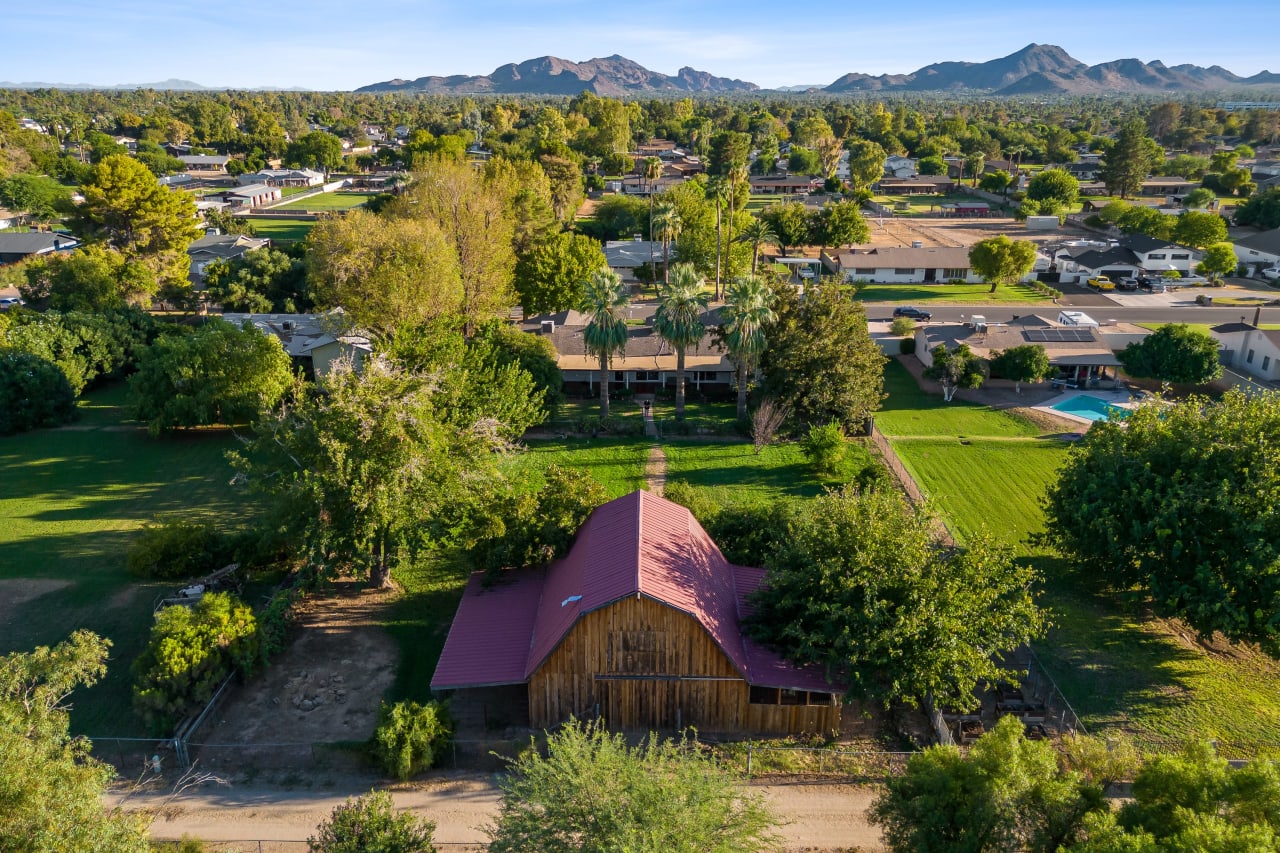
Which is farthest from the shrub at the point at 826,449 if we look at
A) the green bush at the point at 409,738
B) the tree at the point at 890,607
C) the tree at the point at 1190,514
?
the green bush at the point at 409,738

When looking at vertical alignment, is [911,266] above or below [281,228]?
below

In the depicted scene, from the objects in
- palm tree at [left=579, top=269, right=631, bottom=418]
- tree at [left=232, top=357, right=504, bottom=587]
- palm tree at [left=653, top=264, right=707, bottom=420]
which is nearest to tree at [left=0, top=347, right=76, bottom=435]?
tree at [left=232, top=357, right=504, bottom=587]

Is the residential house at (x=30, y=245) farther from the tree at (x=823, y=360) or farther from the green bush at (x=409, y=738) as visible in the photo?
the green bush at (x=409, y=738)

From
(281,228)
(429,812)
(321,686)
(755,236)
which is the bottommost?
(429,812)

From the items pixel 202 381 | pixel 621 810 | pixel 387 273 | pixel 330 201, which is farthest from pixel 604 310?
pixel 330 201

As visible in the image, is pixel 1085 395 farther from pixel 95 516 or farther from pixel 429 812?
pixel 95 516

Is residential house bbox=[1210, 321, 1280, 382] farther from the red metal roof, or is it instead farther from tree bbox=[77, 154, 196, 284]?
tree bbox=[77, 154, 196, 284]
